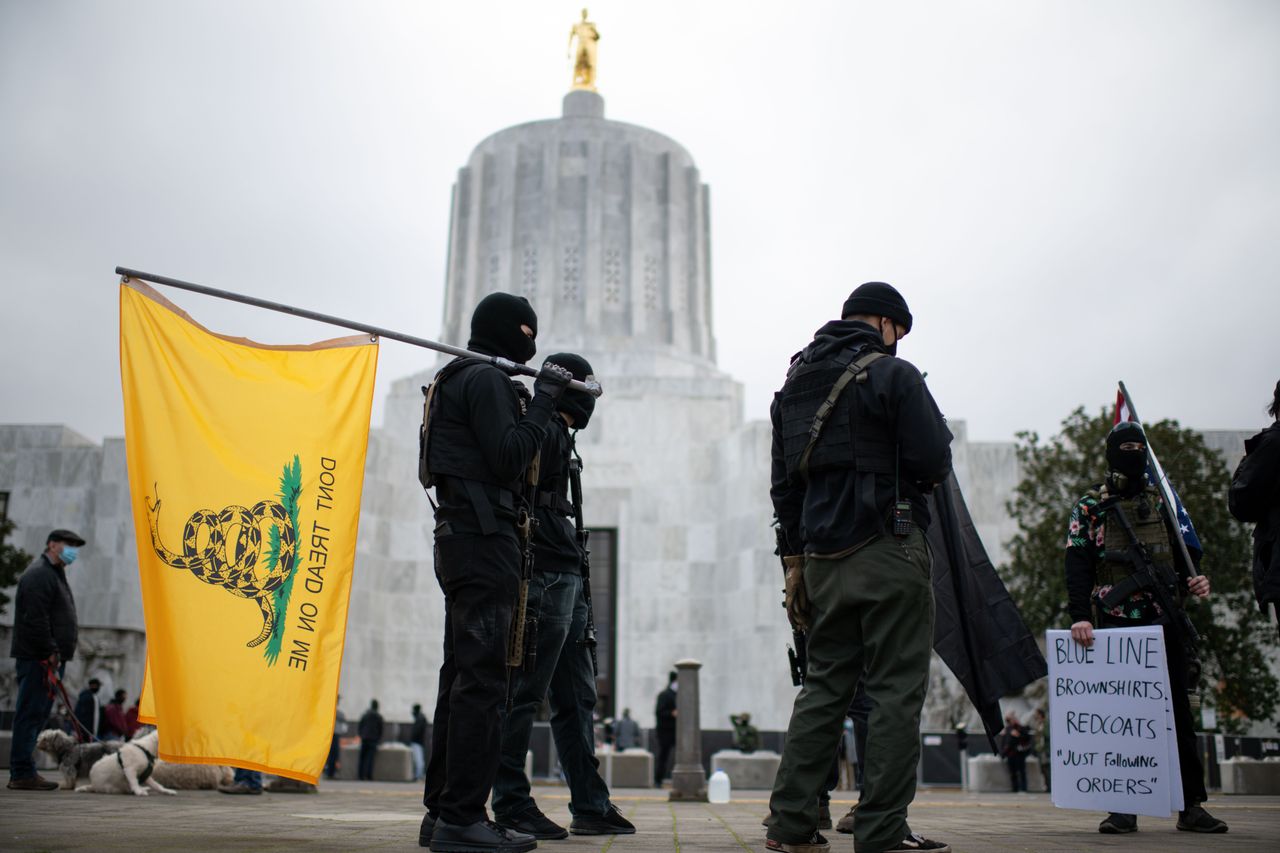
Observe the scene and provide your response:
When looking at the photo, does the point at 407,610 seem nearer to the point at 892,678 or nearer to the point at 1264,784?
the point at 1264,784

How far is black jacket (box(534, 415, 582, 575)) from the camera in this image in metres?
5.70

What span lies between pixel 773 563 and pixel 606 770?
293 inches

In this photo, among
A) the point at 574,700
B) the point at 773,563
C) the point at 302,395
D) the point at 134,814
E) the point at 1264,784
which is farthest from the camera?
the point at 773,563

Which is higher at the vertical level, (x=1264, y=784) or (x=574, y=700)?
(x=574, y=700)

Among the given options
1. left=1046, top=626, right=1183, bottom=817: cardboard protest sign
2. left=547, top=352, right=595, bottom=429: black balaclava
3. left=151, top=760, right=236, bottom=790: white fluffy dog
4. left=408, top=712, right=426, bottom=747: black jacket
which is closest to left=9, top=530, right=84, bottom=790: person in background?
left=151, top=760, right=236, bottom=790: white fluffy dog

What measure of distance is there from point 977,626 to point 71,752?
8.03 meters

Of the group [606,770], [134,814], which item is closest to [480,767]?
[134,814]

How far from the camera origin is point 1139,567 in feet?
20.8

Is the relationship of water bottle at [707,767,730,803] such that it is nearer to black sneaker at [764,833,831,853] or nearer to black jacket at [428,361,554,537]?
black sneaker at [764,833,831,853]

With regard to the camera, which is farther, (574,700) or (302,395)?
(574,700)

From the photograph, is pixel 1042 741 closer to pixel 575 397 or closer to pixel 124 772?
pixel 124 772

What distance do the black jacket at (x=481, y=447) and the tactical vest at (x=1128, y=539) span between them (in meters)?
3.66

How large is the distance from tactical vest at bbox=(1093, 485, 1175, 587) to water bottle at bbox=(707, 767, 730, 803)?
577 cm

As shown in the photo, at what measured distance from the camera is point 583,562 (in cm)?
603
